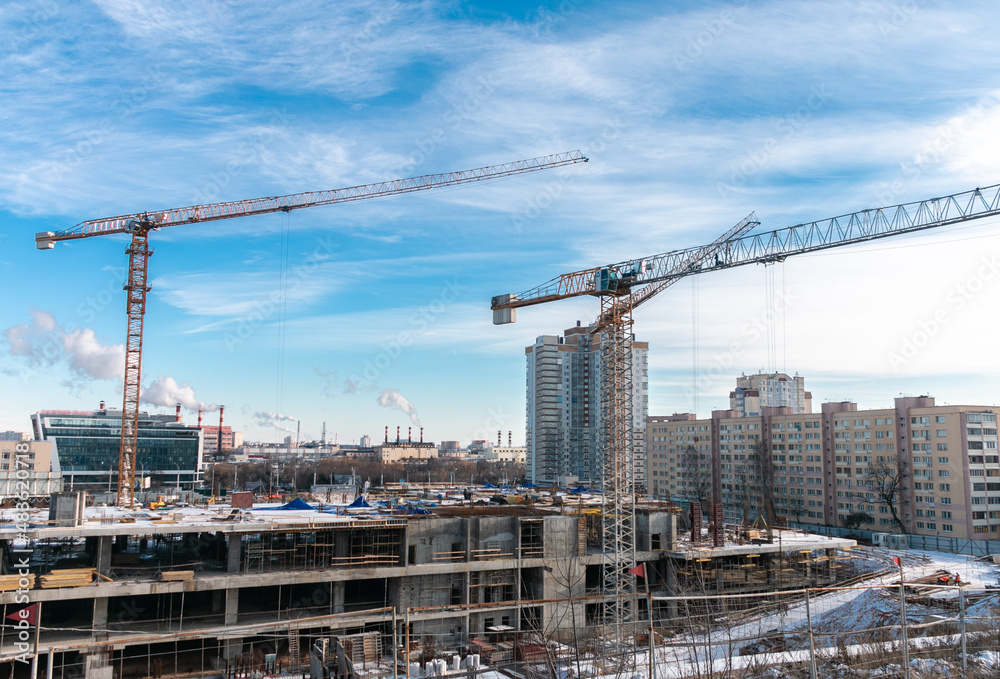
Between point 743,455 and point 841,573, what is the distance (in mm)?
32495

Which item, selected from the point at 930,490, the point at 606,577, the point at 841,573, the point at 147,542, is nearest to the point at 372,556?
the point at 606,577

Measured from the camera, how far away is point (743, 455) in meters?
67.6

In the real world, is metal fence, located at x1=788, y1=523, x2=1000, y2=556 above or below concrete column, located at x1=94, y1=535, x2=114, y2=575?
below

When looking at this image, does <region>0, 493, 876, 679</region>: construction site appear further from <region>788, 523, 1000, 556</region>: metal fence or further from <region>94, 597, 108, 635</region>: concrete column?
<region>788, 523, 1000, 556</region>: metal fence

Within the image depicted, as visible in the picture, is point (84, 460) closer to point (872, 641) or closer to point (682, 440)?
point (682, 440)

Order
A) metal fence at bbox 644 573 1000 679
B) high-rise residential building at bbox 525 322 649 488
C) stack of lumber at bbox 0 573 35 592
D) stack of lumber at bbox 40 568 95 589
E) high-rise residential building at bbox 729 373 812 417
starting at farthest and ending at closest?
high-rise residential building at bbox 729 373 812 417
high-rise residential building at bbox 525 322 649 488
stack of lumber at bbox 40 568 95 589
stack of lumber at bbox 0 573 35 592
metal fence at bbox 644 573 1000 679

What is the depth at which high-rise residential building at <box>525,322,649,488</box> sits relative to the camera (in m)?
107

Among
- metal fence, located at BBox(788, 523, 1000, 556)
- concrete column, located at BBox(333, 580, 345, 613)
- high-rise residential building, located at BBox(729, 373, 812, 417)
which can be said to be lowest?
metal fence, located at BBox(788, 523, 1000, 556)

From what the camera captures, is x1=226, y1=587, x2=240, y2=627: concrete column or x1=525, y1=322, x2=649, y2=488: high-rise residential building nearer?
x1=226, y1=587, x2=240, y2=627: concrete column

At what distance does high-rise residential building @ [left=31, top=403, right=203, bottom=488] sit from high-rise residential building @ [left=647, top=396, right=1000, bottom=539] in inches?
2312

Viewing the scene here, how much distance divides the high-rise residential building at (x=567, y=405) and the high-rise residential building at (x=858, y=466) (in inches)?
1241

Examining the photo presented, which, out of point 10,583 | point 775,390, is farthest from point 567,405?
point 10,583

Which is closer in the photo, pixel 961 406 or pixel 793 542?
pixel 793 542

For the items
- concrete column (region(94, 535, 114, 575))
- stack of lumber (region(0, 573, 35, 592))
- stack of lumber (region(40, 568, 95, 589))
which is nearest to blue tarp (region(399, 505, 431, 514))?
concrete column (region(94, 535, 114, 575))
